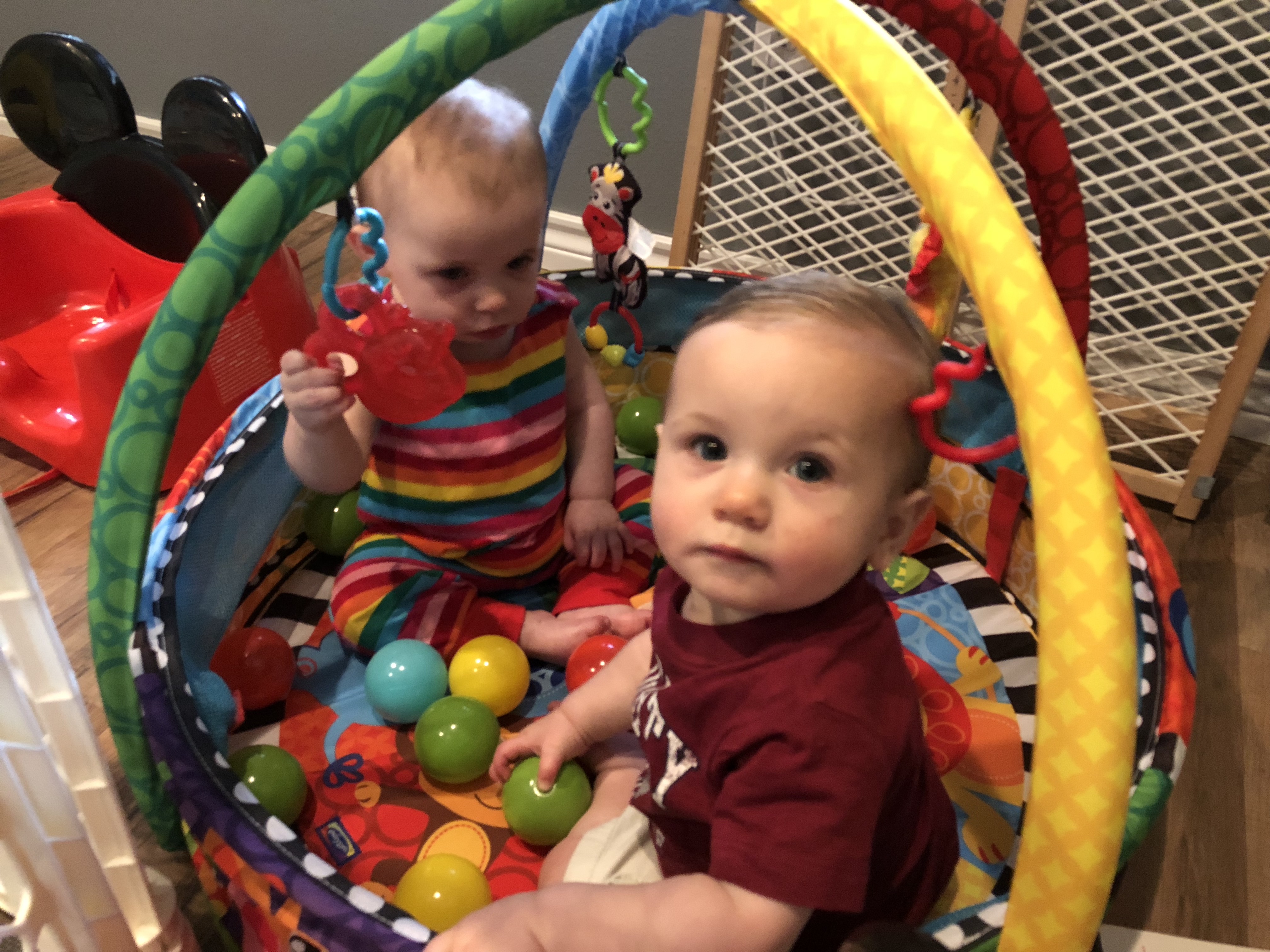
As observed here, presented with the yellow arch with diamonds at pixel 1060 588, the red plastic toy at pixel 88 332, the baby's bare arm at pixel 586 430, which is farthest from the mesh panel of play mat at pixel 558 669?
the red plastic toy at pixel 88 332

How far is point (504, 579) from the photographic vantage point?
43.1 inches

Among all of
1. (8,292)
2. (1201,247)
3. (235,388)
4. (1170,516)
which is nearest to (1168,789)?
(1170,516)

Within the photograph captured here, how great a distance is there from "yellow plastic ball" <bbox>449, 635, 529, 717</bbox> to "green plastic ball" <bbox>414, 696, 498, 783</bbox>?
0.03 m

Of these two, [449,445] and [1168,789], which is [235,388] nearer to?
[449,445]

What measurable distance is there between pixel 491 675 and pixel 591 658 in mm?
103

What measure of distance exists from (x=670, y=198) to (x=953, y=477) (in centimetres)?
84

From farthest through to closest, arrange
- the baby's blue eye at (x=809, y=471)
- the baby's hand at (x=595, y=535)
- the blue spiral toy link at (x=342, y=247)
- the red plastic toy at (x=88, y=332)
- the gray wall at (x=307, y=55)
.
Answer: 1. the gray wall at (x=307, y=55)
2. the red plastic toy at (x=88, y=332)
3. the baby's hand at (x=595, y=535)
4. the blue spiral toy link at (x=342, y=247)
5. the baby's blue eye at (x=809, y=471)

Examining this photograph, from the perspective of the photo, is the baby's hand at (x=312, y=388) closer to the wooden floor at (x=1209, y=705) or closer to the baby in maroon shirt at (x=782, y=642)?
the baby in maroon shirt at (x=782, y=642)

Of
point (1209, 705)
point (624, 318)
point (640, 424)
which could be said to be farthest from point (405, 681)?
point (1209, 705)

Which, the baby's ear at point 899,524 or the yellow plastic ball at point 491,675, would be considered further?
the yellow plastic ball at point 491,675

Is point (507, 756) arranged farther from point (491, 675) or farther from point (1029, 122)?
point (1029, 122)

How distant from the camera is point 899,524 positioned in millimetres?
620

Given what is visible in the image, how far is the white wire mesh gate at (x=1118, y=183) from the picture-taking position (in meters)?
1.31

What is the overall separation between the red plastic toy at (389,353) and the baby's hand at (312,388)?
0.4 inches
